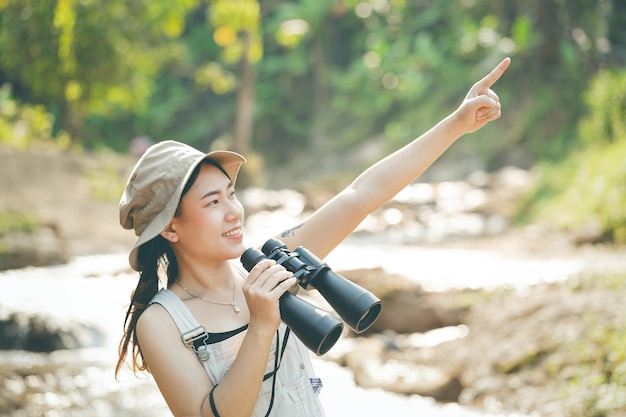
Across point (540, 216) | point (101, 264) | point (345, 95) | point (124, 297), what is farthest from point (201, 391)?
point (345, 95)

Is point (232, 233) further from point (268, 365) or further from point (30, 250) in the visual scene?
point (30, 250)

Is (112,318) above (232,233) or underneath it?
above

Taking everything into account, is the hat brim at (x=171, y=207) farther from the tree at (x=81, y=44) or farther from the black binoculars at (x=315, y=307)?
the tree at (x=81, y=44)

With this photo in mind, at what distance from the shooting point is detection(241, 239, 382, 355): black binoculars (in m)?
1.47

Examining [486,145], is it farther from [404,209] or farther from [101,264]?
[101,264]

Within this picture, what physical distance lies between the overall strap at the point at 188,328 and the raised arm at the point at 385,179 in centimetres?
38

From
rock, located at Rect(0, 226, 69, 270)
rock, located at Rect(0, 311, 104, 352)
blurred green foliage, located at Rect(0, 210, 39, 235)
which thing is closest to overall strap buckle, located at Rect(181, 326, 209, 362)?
rock, located at Rect(0, 311, 104, 352)

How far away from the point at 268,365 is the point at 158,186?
463 millimetres

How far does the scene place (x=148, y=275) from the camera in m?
1.84

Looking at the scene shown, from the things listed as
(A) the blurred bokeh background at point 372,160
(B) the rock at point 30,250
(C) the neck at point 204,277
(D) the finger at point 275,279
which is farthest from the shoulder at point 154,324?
(B) the rock at point 30,250

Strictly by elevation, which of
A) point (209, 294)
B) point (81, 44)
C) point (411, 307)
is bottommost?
point (209, 294)

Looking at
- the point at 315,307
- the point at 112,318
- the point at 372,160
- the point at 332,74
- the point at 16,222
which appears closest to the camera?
the point at 315,307

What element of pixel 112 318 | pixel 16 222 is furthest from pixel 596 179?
pixel 16 222

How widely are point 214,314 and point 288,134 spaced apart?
23.8 metres
